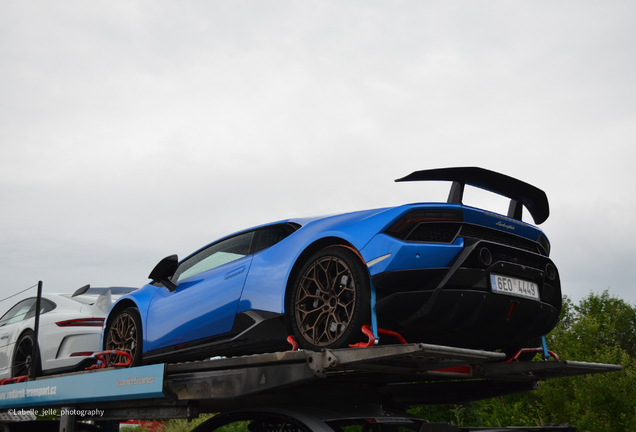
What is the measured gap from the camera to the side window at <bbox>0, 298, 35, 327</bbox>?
6633 mm

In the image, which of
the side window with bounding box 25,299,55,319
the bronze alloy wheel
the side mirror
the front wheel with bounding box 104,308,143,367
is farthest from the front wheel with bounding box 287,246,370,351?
the side window with bounding box 25,299,55,319

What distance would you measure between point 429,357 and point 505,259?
1089mm

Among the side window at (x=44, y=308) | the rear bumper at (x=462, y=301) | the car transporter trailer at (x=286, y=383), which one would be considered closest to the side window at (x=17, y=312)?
the side window at (x=44, y=308)

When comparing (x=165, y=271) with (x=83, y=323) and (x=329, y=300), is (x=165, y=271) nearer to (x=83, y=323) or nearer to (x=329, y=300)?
(x=83, y=323)

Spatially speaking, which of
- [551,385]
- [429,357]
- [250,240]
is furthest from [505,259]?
[551,385]

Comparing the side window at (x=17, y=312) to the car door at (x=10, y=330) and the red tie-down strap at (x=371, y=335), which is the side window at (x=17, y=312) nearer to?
the car door at (x=10, y=330)

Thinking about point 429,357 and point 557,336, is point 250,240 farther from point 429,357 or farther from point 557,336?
point 557,336

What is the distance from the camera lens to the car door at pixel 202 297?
4.17 meters

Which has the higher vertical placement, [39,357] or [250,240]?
[250,240]

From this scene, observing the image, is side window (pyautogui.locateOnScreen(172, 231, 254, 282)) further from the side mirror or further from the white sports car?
the white sports car

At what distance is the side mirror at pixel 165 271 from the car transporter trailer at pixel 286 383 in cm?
118

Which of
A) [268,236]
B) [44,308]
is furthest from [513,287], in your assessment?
[44,308]

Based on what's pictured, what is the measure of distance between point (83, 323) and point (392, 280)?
166 inches

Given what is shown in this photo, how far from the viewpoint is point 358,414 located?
327 cm
